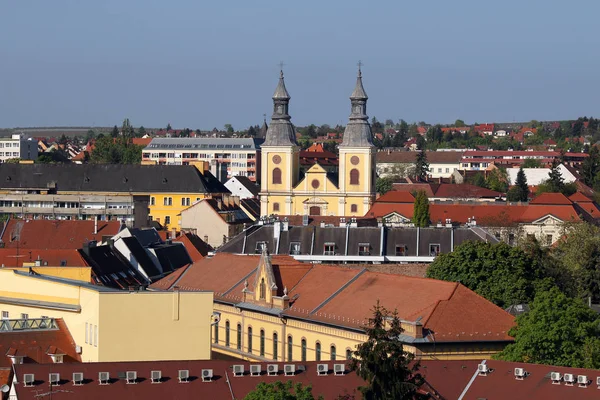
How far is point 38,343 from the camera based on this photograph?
57312 millimetres

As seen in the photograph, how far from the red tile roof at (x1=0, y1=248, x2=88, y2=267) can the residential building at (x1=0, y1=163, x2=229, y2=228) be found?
196ft

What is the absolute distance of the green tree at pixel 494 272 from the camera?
258 ft

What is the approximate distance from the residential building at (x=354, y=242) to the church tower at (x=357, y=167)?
44.9 meters

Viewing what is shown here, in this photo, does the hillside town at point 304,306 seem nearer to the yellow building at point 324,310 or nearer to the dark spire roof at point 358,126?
the yellow building at point 324,310

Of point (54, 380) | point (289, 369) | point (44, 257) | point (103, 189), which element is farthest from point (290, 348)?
point (103, 189)

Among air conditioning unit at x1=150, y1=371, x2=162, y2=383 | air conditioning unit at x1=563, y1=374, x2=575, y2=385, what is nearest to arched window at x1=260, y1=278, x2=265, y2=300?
air conditioning unit at x1=563, y1=374, x2=575, y2=385

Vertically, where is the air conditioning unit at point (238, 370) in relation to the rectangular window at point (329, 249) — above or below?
below

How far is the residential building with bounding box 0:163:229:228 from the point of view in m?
152

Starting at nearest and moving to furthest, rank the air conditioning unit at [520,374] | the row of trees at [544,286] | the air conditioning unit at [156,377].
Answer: the air conditioning unit at [156,377] < the air conditioning unit at [520,374] < the row of trees at [544,286]

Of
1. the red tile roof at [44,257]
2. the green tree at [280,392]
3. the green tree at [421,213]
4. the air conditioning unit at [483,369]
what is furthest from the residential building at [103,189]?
the green tree at [280,392]

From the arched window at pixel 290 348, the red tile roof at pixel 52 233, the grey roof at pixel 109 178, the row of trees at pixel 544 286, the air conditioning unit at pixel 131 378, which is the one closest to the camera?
the air conditioning unit at pixel 131 378

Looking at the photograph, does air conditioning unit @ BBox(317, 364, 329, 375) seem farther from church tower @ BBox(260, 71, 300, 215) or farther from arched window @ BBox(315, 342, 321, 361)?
church tower @ BBox(260, 71, 300, 215)

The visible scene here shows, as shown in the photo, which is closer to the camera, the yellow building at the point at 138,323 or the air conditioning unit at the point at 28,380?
the air conditioning unit at the point at 28,380

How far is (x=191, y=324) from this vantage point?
58562 mm
